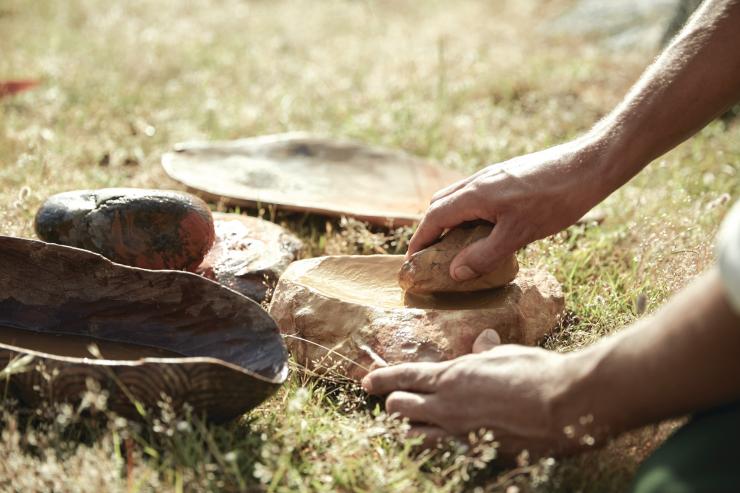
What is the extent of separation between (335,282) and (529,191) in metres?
0.83

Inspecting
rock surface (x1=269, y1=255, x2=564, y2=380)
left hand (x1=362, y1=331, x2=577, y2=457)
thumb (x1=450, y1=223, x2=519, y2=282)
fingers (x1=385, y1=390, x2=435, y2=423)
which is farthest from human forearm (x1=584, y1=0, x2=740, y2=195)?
fingers (x1=385, y1=390, x2=435, y2=423)

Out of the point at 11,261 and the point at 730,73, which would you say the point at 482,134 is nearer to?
the point at 730,73

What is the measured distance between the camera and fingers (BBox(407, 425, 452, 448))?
221cm

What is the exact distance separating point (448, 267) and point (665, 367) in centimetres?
110

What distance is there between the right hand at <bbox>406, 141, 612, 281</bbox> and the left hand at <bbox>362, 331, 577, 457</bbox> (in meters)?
0.48

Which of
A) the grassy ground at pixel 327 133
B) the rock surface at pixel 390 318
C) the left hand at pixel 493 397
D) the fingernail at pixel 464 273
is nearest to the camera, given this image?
the left hand at pixel 493 397

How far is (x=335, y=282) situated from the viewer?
3000mm

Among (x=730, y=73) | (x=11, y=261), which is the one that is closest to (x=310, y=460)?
(x=11, y=261)

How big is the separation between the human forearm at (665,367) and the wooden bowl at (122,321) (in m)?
0.86

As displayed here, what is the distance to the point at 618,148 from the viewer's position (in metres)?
2.64

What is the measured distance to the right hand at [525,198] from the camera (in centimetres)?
264

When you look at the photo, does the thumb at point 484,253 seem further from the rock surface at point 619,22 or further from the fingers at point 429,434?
the rock surface at point 619,22

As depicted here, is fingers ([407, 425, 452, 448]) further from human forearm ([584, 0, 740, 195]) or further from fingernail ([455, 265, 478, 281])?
human forearm ([584, 0, 740, 195])

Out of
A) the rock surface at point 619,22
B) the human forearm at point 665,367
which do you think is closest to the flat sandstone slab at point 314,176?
the human forearm at point 665,367
